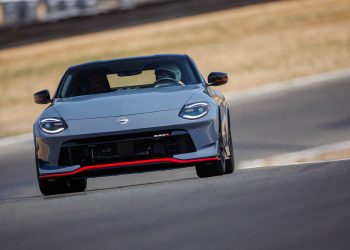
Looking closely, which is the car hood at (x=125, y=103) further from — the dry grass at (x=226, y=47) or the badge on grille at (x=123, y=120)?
the dry grass at (x=226, y=47)

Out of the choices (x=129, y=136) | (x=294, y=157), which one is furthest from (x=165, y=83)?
(x=294, y=157)

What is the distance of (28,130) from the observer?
20766 millimetres

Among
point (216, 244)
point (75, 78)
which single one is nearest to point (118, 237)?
point (216, 244)

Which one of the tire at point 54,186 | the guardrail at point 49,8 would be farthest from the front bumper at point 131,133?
the guardrail at point 49,8

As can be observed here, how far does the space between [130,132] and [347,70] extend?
1648 cm

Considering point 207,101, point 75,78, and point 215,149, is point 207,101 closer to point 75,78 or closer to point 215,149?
point 215,149

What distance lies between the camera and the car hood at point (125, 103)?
947 centimetres

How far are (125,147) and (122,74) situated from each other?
1728mm

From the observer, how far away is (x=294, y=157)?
500 inches

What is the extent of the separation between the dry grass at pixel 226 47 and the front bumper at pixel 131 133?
13.7m

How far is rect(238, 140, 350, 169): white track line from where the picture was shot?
12.1 m

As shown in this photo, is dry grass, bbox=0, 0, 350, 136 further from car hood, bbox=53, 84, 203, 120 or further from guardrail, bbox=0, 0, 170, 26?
car hood, bbox=53, 84, 203, 120

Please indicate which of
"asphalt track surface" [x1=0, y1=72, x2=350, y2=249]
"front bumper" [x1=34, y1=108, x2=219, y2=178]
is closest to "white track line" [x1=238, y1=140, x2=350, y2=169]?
"asphalt track surface" [x1=0, y1=72, x2=350, y2=249]

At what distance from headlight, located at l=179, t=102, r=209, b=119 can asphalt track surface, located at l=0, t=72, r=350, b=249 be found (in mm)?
603
